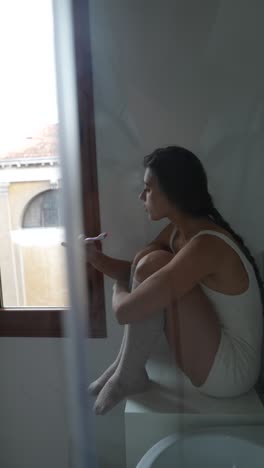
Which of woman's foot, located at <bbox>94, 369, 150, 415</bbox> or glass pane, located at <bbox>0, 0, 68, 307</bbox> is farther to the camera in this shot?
woman's foot, located at <bbox>94, 369, 150, 415</bbox>

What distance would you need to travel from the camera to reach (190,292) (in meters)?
0.77

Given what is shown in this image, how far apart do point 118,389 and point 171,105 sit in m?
0.61

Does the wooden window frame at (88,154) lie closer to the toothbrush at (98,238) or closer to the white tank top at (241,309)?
the toothbrush at (98,238)

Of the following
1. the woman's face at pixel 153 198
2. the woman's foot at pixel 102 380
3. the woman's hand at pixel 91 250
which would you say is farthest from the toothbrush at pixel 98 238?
the woman's foot at pixel 102 380

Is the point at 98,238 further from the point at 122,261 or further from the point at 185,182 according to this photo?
the point at 185,182

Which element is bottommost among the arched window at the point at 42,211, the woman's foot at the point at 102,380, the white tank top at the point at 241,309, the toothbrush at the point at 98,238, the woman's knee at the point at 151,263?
the woman's foot at the point at 102,380

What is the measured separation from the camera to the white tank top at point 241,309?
783mm

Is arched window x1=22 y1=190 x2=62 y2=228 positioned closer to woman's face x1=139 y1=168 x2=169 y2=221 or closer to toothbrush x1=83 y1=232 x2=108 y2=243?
toothbrush x1=83 y1=232 x2=108 y2=243

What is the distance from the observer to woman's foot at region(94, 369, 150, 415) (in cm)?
82

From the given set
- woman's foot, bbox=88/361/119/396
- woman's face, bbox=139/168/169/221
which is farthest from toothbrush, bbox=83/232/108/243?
woman's foot, bbox=88/361/119/396

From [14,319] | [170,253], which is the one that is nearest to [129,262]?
[170,253]

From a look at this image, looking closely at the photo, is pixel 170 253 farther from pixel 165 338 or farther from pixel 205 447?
pixel 205 447

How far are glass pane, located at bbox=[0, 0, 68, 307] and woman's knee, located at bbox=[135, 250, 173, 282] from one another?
0.17 m

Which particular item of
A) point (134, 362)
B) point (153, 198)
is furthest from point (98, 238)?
point (134, 362)
